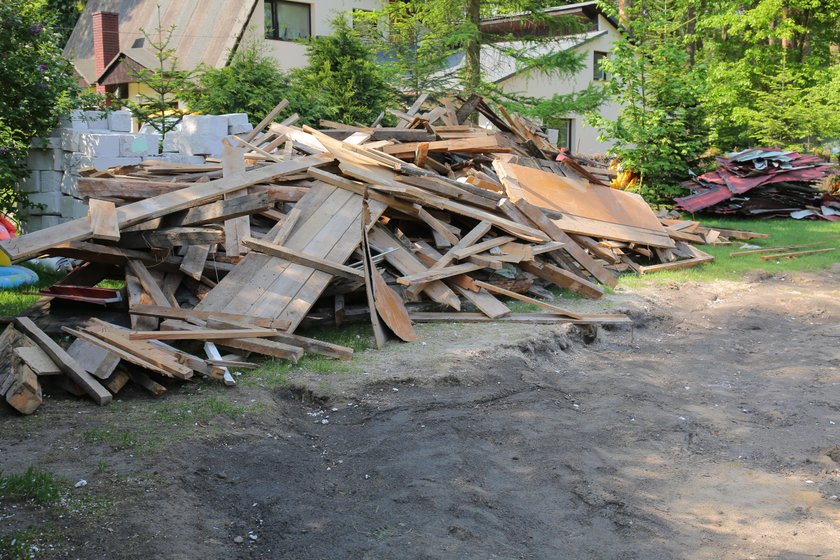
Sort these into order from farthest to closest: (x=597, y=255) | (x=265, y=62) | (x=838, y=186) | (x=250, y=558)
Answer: (x=838, y=186), (x=265, y=62), (x=597, y=255), (x=250, y=558)

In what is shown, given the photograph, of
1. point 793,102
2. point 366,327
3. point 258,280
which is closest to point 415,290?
point 366,327

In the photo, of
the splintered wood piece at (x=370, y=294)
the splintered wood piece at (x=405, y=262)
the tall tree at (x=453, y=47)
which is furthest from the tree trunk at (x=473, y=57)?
the splintered wood piece at (x=370, y=294)

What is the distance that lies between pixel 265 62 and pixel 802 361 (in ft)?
35.3

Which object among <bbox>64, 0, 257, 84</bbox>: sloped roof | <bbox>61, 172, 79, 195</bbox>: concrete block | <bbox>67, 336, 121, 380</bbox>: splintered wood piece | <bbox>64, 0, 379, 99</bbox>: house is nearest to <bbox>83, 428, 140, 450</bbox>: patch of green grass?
<bbox>67, 336, 121, 380</bbox>: splintered wood piece

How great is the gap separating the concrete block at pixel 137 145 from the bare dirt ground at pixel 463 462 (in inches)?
220

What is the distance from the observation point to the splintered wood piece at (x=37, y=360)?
19.2 ft

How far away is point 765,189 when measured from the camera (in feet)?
62.0

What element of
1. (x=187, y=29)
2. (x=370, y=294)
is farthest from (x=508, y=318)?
(x=187, y=29)

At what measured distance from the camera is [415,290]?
28.5 ft

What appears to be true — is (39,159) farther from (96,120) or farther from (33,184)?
(96,120)

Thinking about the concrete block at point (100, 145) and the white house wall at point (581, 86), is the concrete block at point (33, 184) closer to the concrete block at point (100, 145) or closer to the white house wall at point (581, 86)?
the concrete block at point (100, 145)

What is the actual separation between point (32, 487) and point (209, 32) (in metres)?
23.6

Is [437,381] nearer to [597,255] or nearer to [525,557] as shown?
[525,557]

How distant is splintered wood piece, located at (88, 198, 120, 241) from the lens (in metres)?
7.06
